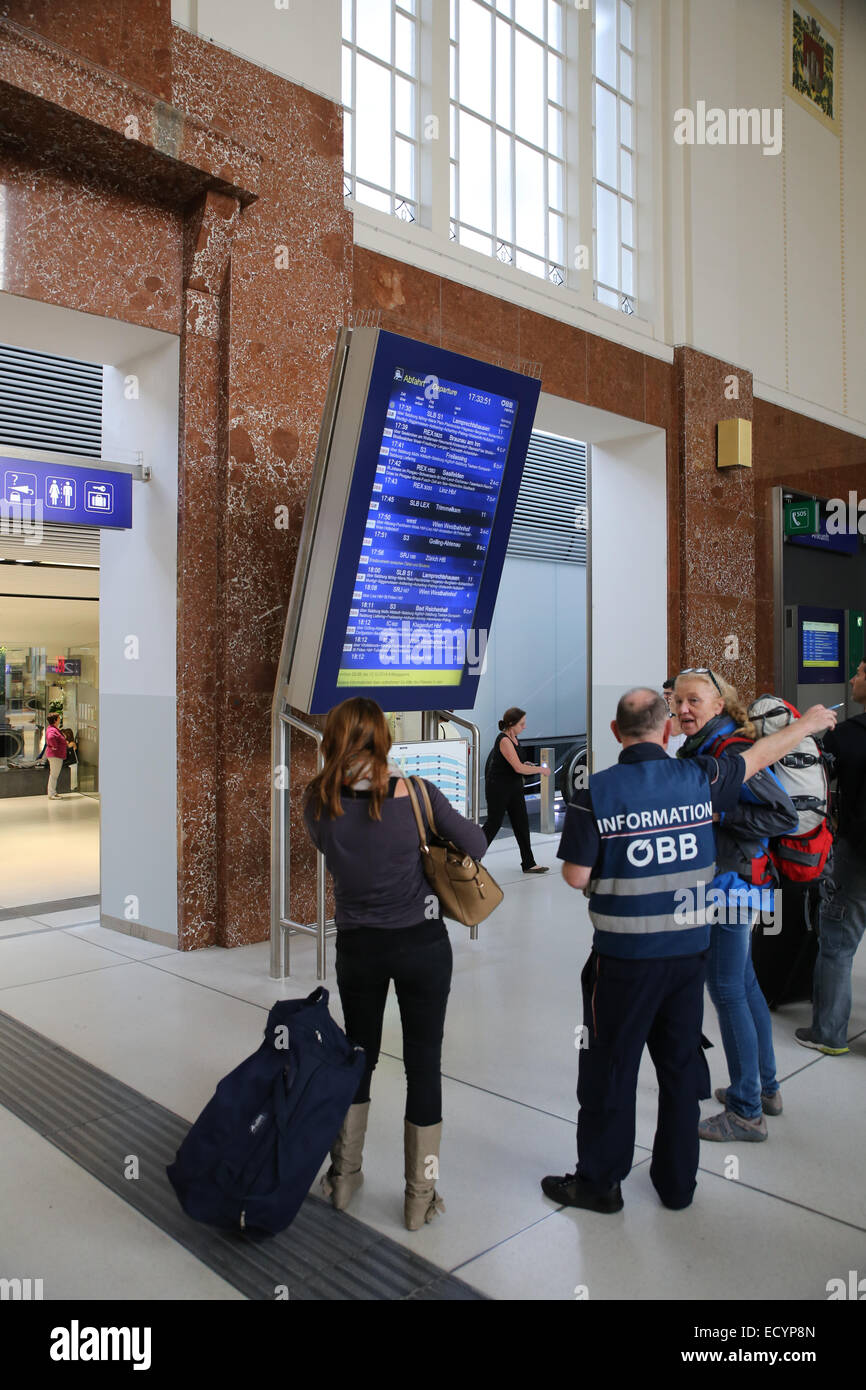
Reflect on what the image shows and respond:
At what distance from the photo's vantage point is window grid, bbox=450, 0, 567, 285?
697 cm

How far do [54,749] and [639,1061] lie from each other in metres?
10.8

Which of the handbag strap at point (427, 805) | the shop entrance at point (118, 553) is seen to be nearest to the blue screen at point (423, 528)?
the shop entrance at point (118, 553)

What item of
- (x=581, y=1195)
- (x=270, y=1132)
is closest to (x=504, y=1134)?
(x=581, y=1195)

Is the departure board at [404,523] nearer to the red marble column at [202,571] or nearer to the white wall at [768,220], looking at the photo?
the red marble column at [202,571]

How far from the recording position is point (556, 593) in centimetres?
1177

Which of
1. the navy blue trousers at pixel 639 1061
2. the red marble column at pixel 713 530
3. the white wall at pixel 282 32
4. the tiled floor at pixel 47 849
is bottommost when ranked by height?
the tiled floor at pixel 47 849

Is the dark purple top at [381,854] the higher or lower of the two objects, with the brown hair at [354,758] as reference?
lower

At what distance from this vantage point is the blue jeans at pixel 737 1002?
9.89ft

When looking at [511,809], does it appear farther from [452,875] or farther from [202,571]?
[452,875]

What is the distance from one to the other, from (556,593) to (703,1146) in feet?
29.9

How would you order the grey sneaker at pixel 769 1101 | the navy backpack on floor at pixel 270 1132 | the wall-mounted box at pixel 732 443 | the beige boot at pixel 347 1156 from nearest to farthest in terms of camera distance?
the navy backpack on floor at pixel 270 1132
the beige boot at pixel 347 1156
the grey sneaker at pixel 769 1101
the wall-mounted box at pixel 732 443

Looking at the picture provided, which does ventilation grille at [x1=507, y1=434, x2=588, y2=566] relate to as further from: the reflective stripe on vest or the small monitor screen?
the reflective stripe on vest

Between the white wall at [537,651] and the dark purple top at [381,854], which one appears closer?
the dark purple top at [381,854]

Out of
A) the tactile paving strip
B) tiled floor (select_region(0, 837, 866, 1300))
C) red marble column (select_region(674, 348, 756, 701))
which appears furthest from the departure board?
red marble column (select_region(674, 348, 756, 701))
